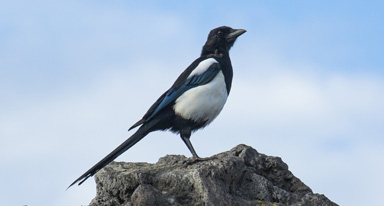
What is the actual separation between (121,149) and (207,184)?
1791mm

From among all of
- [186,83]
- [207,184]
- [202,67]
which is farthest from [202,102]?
[207,184]

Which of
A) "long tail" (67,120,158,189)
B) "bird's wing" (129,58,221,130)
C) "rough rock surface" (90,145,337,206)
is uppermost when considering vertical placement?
"bird's wing" (129,58,221,130)

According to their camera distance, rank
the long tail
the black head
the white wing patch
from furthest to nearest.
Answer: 1. the black head
2. the white wing patch
3. the long tail

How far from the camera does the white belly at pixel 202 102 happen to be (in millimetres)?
6484

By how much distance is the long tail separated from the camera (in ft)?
18.0

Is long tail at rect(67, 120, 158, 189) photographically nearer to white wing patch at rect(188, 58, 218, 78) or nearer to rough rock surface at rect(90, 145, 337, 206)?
rough rock surface at rect(90, 145, 337, 206)

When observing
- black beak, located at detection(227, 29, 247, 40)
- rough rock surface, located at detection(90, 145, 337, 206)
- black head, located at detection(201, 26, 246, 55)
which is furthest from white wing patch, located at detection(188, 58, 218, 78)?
rough rock surface, located at detection(90, 145, 337, 206)

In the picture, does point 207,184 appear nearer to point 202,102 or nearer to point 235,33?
point 202,102

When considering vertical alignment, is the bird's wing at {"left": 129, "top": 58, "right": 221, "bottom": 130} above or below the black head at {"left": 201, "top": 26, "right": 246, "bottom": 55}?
below

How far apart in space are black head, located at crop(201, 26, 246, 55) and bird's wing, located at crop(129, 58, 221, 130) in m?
0.49

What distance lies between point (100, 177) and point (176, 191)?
715mm

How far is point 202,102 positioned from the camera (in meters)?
6.49

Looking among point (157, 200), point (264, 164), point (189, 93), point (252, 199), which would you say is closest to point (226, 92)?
point (189, 93)

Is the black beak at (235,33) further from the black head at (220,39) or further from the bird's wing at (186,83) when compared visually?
the bird's wing at (186,83)
